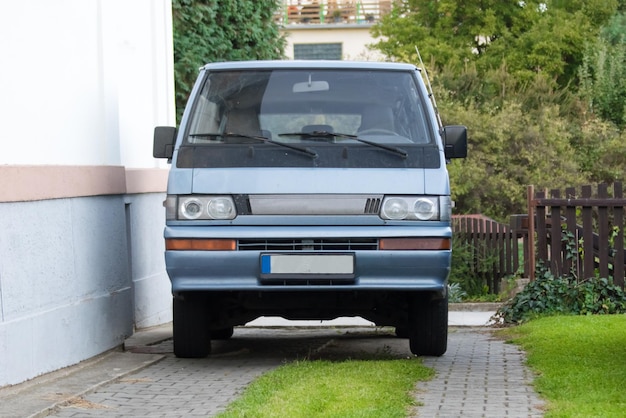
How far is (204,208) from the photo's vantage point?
8.24 m

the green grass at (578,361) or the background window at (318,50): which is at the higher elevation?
the background window at (318,50)

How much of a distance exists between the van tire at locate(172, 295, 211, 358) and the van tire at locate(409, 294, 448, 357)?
5.06 ft

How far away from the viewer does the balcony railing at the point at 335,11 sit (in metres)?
53.1

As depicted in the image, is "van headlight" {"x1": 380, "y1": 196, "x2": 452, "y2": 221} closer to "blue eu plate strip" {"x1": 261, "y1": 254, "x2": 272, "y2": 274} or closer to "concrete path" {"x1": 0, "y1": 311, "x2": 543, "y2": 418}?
"blue eu plate strip" {"x1": 261, "y1": 254, "x2": 272, "y2": 274}

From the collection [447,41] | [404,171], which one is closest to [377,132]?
[404,171]

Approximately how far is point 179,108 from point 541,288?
9306mm

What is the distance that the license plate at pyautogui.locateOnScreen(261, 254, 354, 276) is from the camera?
8.12 metres

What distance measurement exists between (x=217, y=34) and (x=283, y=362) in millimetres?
11582

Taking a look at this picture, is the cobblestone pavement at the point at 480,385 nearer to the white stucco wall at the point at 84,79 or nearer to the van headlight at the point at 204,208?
the van headlight at the point at 204,208

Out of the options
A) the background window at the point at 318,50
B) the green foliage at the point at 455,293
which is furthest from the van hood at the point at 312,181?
the background window at the point at 318,50

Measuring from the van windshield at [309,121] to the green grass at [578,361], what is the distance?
5.51 feet

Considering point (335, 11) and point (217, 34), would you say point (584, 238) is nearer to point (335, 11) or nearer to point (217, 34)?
point (217, 34)

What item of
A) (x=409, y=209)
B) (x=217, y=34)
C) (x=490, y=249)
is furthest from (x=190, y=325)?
(x=217, y=34)

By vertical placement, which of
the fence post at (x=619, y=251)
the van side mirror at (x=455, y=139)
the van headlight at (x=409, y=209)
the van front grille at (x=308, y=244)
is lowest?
the fence post at (x=619, y=251)
